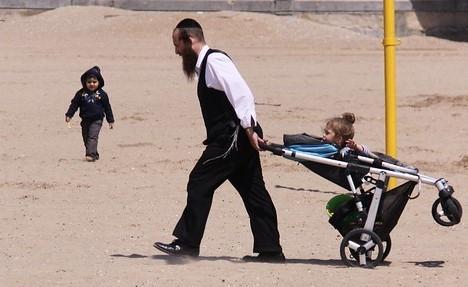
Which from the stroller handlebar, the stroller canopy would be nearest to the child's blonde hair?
the stroller canopy

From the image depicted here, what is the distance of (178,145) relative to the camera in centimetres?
1680

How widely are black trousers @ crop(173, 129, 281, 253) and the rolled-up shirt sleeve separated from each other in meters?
0.24

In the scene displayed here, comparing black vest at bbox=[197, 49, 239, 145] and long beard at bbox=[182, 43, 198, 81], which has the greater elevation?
long beard at bbox=[182, 43, 198, 81]

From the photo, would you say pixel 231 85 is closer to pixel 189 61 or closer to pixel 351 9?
pixel 189 61

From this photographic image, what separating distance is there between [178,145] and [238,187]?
7.34 metres

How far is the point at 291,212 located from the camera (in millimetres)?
12000

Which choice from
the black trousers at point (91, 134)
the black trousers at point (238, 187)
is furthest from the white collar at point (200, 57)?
the black trousers at point (91, 134)

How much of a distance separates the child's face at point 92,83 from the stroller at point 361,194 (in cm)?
607

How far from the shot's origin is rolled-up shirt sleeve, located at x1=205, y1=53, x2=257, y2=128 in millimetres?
8984

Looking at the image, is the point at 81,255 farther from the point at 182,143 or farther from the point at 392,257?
the point at 182,143

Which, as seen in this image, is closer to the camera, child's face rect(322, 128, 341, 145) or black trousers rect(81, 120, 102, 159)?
child's face rect(322, 128, 341, 145)

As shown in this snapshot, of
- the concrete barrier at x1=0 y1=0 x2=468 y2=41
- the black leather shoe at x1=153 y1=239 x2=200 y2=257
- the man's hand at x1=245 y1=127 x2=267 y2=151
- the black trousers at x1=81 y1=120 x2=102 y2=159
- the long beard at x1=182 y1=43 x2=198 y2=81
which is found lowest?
the concrete barrier at x1=0 y1=0 x2=468 y2=41

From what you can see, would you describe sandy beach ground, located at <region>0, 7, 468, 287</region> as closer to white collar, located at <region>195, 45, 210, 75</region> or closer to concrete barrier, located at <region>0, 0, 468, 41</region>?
concrete barrier, located at <region>0, 0, 468, 41</region>

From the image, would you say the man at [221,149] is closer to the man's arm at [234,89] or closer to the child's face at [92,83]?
the man's arm at [234,89]
